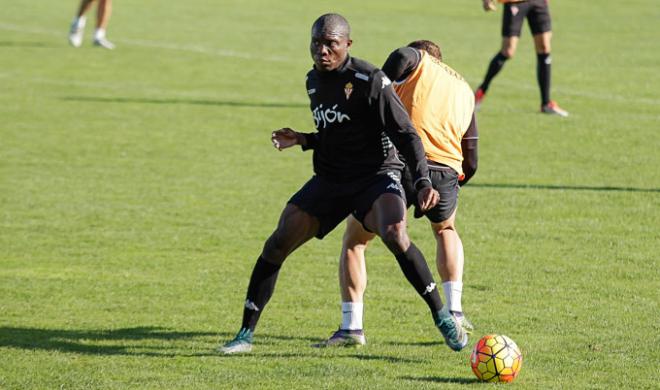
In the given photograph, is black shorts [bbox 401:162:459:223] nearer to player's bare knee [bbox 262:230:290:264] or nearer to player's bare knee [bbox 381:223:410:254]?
player's bare knee [bbox 381:223:410:254]

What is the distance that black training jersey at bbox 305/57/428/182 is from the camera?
8484 mm

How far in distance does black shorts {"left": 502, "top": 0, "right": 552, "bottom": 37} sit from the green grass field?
1415 mm

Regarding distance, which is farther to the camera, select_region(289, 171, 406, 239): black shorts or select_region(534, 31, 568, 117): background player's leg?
select_region(534, 31, 568, 117): background player's leg

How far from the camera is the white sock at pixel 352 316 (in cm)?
924

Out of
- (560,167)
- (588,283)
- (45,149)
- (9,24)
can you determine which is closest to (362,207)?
(588,283)

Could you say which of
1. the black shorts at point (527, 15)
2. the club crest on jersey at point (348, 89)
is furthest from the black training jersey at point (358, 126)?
the black shorts at point (527, 15)

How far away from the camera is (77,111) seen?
20.8 meters

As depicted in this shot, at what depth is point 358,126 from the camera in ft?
28.5

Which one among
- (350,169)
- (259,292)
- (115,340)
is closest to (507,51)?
(350,169)

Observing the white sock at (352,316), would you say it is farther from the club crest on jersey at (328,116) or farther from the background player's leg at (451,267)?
the club crest on jersey at (328,116)

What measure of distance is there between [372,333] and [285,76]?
15.2 meters

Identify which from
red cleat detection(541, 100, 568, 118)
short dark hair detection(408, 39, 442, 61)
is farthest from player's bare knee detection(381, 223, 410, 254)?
red cleat detection(541, 100, 568, 118)

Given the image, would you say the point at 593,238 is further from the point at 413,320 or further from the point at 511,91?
the point at 511,91

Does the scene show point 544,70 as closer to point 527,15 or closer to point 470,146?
point 527,15
